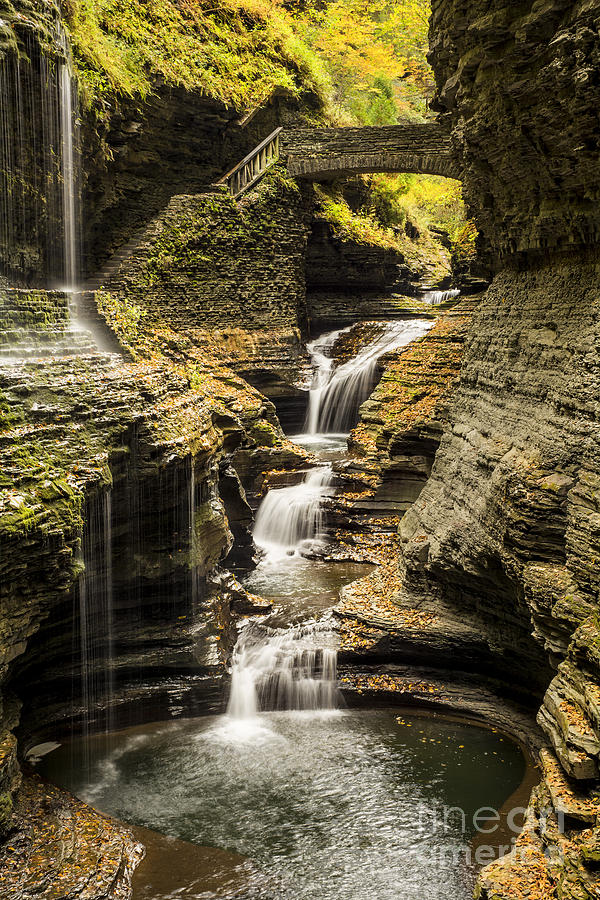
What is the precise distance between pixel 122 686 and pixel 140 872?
330 cm

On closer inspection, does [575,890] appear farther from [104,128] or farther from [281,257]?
[281,257]

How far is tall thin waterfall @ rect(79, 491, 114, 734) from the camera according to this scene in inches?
391

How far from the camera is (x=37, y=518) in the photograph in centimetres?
807

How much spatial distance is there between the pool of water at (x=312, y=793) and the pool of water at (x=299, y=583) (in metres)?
2.28

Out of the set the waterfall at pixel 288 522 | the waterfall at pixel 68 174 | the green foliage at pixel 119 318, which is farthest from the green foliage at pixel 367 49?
the waterfall at pixel 288 522

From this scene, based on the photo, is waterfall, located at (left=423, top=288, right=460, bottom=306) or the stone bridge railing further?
waterfall, located at (left=423, top=288, right=460, bottom=306)

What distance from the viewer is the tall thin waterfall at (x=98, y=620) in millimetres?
9922

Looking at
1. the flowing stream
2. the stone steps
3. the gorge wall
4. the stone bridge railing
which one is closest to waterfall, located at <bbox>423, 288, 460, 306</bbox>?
the stone bridge railing

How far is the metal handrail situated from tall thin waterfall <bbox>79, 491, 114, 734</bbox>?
49.6ft

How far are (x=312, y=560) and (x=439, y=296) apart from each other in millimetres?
14431

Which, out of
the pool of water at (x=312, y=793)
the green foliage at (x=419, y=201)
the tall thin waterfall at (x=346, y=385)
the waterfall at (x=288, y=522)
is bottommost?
the pool of water at (x=312, y=793)

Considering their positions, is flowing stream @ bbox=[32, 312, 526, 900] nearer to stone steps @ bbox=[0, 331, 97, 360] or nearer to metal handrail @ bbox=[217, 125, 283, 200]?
stone steps @ bbox=[0, 331, 97, 360]

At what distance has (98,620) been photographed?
10.4m

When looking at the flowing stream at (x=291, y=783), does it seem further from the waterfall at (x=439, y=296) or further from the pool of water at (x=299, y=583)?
the waterfall at (x=439, y=296)
